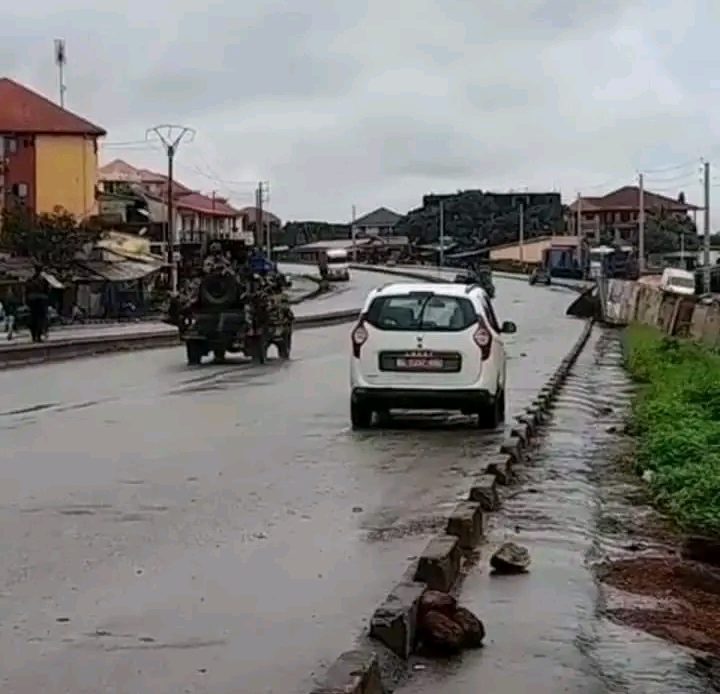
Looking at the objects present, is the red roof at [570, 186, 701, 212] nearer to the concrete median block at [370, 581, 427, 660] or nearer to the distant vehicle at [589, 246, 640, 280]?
the distant vehicle at [589, 246, 640, 280]

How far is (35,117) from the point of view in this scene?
324 ft

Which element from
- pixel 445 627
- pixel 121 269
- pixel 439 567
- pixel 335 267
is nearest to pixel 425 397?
pixel 439 567

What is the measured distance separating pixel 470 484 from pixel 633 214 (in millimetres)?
169349

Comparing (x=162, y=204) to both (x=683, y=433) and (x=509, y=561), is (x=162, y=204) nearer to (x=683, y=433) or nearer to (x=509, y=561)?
(x=683, y=433)

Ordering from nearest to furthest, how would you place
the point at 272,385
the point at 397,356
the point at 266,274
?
the point at 397,356 → the point at 272,385 → the point at 266,274

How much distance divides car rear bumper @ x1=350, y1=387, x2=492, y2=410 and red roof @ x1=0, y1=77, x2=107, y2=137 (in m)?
81.4

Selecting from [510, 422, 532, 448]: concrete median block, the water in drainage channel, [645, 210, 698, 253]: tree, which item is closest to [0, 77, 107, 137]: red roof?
[645, 210, 698, 253]: tree

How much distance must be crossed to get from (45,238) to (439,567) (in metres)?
66.7

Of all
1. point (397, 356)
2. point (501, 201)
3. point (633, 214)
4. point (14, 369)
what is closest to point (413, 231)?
point (501, 201)

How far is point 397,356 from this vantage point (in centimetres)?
1934

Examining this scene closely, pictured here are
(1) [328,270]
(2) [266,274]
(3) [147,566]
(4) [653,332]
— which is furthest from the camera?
(1) [328,270]

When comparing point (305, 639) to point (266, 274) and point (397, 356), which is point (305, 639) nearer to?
point (397, 356)

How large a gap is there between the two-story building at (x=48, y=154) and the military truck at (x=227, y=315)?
197 ft

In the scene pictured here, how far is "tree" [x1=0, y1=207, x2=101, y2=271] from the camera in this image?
7388 cm
